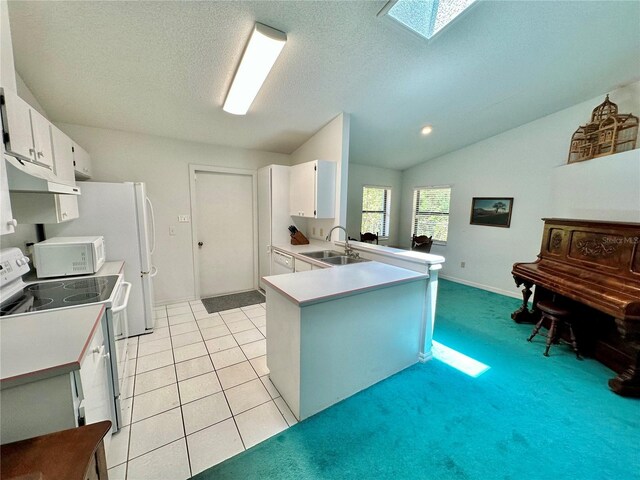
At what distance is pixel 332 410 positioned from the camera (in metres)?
1.79

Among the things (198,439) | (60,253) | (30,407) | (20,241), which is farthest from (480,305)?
(20,241)

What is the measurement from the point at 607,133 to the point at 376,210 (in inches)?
143

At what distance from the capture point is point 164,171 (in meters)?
3.43

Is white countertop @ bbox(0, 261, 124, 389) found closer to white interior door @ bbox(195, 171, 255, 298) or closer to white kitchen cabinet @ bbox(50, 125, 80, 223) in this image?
white kitchen cabinet @ bbox(50, 125, 80, 223)

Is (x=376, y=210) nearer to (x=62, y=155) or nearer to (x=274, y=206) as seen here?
(x=274, y=206)

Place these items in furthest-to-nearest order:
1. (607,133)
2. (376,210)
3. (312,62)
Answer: (376,210) < (607,133) < (312,62)

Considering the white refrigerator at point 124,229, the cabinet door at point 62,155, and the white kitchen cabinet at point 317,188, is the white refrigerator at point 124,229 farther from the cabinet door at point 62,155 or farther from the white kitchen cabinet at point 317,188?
the white kitchen cabinet at point 317,188

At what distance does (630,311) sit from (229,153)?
4.62m

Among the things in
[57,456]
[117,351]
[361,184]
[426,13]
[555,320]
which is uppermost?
[426,13]

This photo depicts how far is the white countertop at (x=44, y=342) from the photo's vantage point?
0.88 metres

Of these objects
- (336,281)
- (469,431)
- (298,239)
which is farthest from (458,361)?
(298,239)

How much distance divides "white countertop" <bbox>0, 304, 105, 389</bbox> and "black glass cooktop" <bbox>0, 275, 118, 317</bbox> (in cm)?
16

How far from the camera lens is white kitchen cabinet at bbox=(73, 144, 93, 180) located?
2357mm

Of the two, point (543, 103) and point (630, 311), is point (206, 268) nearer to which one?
point (630, 311)
